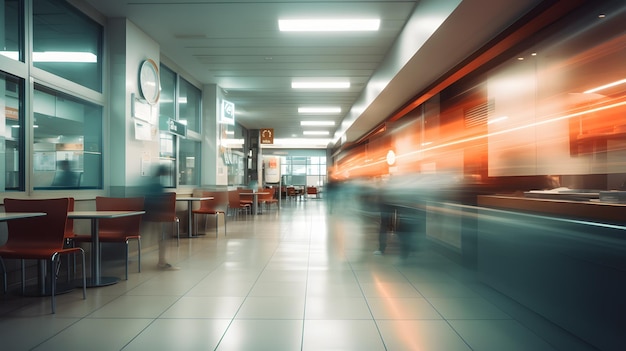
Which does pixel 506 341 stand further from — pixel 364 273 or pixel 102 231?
pixel 102 231

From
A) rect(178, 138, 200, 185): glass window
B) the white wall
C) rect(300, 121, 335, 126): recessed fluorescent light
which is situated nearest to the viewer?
the white wall

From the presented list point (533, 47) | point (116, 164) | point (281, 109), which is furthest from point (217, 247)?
point (281, 109)

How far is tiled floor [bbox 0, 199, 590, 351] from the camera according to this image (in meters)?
2.60

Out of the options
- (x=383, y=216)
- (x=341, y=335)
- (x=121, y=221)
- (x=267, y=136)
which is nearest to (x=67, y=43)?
(x=121, y=221)

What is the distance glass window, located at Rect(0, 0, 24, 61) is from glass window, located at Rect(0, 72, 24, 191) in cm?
25

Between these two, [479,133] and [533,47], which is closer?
[533,47]

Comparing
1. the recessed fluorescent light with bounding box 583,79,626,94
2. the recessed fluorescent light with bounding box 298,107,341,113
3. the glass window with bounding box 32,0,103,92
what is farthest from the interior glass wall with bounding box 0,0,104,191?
the recessed fluorescent light with bounding box 298,107,341,113

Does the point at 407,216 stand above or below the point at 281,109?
below

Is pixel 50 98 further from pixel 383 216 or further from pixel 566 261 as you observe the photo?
pixel 566 261

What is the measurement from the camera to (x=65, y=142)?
199 inches

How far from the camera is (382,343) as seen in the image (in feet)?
8.46

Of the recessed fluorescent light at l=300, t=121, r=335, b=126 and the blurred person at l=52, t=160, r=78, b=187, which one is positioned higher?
the recessed fluorescent light at l=300, t=121, r=335, b=126

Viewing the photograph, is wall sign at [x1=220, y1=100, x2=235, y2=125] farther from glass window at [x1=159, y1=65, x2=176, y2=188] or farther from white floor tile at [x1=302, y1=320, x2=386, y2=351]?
white floor tile at [x1=302, y1=320, x2=386, y2=351]

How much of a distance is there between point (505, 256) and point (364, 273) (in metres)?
1.57
